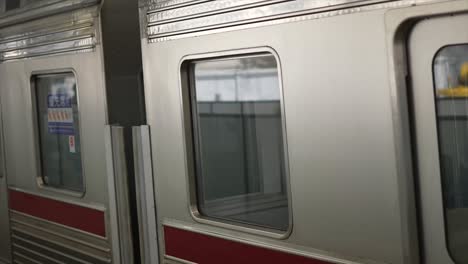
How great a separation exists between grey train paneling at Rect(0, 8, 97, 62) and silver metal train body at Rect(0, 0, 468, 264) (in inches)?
0.6

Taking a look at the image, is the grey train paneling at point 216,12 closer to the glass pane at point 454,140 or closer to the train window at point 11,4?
the glass pane at point 454,140

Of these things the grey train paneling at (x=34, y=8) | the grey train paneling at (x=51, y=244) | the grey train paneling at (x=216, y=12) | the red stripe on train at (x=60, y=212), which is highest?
the grey train paneling at (x=34, y=8)

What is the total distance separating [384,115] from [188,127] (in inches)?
46.2

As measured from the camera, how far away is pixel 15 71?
4.61 m

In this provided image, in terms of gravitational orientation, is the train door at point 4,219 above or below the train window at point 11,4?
below

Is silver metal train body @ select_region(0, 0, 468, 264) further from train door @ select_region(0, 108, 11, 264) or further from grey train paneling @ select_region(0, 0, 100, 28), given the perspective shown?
train door @ select_region(0, 108, 11, 264)

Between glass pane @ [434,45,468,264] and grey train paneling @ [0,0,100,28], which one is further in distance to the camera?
grey train paneling @ [0,0,100,28]

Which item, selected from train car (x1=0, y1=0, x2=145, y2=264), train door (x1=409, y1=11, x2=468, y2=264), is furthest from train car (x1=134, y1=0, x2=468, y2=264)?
train car (x1=0, y1=0, x2=145, y2=264)

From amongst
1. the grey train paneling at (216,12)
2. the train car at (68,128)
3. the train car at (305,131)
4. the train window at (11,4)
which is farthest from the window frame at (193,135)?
the train window at (11,4)

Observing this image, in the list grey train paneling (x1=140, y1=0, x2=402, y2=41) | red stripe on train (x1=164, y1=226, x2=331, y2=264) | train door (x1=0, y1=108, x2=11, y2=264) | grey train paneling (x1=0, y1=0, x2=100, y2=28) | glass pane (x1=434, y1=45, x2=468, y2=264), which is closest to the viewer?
glass pane (x1=434, y1=45, x2=468, y2=264)

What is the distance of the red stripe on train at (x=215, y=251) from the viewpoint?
2.65 metres

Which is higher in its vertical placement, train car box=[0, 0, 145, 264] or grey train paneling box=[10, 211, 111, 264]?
train car box=[0, 0, 145, 264]

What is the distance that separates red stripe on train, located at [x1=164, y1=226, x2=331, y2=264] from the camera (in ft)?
8.70

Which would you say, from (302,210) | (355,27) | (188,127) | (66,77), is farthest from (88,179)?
(355,27)
